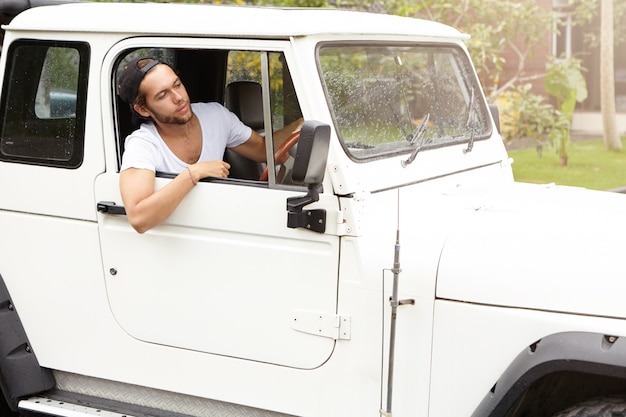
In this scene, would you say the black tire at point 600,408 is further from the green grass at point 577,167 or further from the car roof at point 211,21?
the green grass at point 577,167

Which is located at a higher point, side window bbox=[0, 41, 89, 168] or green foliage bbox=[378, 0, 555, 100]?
green foliage bbox=[378, 0, 555, 100]

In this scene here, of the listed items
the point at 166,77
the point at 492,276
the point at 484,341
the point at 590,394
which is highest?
the point at 166,77

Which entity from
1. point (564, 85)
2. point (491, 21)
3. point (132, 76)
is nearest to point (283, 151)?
point (132, 76)

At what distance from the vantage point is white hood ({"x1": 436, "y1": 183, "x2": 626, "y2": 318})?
2891 millimetres

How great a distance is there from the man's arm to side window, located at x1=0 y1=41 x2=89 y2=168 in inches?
14.9

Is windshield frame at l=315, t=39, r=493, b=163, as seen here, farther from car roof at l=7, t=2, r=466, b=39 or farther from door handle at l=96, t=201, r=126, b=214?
door handle at l=96, t=201, r=126, b=214

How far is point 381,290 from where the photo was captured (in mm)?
3184

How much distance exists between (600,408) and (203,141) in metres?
1.88

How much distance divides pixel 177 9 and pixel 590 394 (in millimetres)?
2116

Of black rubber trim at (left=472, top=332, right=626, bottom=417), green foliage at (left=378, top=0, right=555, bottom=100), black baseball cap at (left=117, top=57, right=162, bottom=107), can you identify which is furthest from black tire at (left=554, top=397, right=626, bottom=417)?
green foliage at (left=378, top=0, right=555, bottom=100)

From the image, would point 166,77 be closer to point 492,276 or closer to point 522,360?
point 492,276

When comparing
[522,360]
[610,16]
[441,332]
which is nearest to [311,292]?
[441,332]

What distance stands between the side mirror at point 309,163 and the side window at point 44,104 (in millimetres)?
1103

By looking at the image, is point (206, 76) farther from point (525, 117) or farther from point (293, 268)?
point (525, 117)
